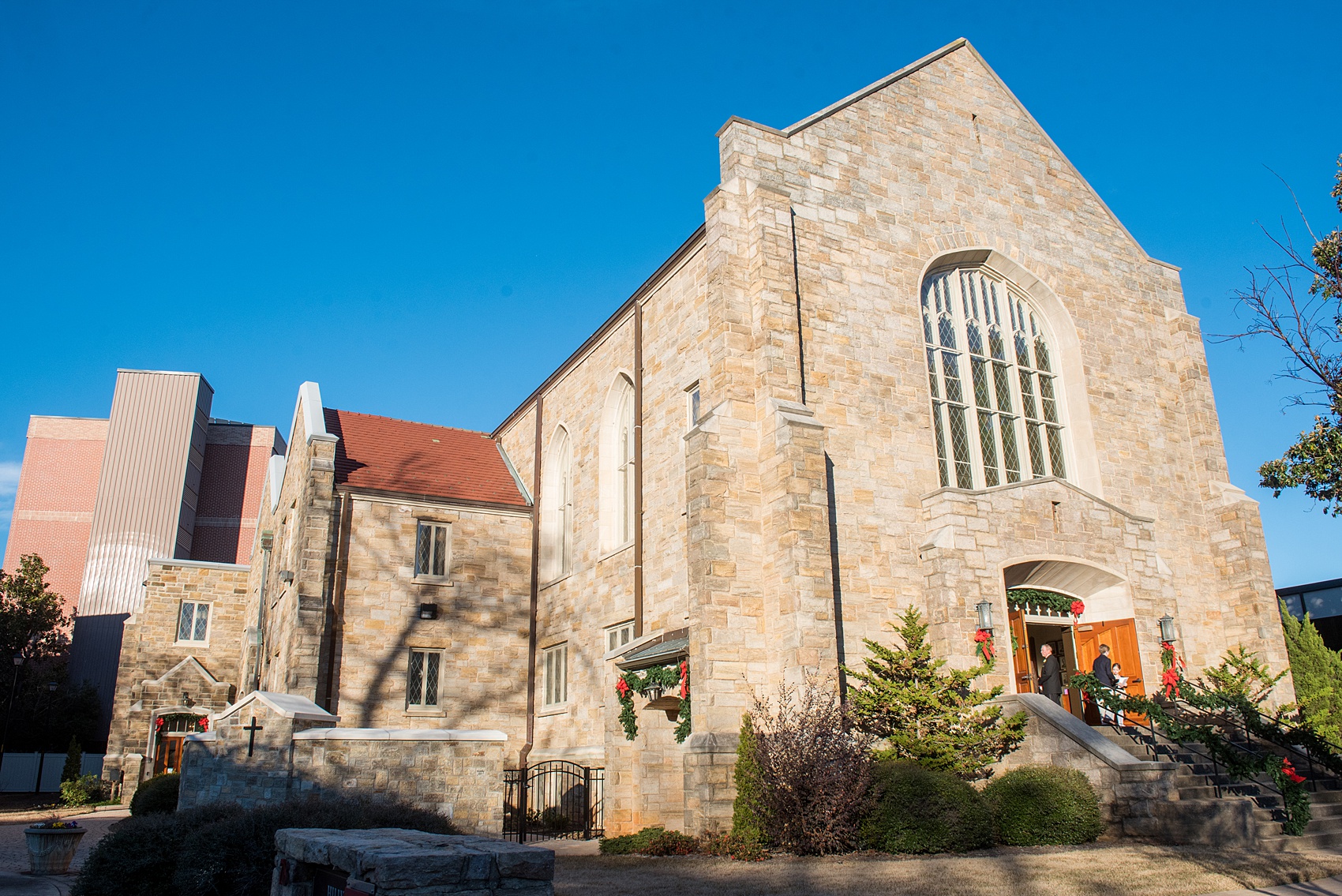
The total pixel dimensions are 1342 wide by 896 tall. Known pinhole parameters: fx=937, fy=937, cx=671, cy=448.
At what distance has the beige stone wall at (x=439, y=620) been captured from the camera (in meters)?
21.8

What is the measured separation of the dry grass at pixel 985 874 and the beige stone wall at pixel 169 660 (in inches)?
867

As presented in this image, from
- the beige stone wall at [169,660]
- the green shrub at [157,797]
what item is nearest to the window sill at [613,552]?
the green shrub at [157,797]

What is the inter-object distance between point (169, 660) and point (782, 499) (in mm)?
23768

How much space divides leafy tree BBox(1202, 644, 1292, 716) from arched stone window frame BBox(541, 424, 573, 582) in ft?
47.3

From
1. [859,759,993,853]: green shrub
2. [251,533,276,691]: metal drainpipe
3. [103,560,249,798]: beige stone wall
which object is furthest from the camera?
[103,560,249,798]: beige stone wall

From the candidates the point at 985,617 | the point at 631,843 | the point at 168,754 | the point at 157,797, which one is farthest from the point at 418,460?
the point at 985,617

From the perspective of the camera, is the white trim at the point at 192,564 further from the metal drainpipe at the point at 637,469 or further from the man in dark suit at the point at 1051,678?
the man in dark suit at the point at 1051,678

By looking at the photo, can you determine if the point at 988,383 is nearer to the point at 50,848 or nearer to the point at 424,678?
the point at 424,678

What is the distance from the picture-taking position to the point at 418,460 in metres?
26.2

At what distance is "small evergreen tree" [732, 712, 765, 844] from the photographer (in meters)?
12.4

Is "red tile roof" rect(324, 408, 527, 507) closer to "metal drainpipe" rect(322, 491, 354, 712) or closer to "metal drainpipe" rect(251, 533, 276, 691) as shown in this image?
"metal drainpipe" rect(322, 491, 354, 712)

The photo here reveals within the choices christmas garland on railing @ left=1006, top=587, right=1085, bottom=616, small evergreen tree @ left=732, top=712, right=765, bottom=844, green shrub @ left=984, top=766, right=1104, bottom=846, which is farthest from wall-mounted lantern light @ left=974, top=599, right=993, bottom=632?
small evergreen tree @ left=732, top=712, right=765, bottom=844

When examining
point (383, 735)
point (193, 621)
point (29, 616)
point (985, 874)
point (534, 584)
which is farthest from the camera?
point (29, 616)

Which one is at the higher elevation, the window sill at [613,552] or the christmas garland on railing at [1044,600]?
the window sill at [613,552]
